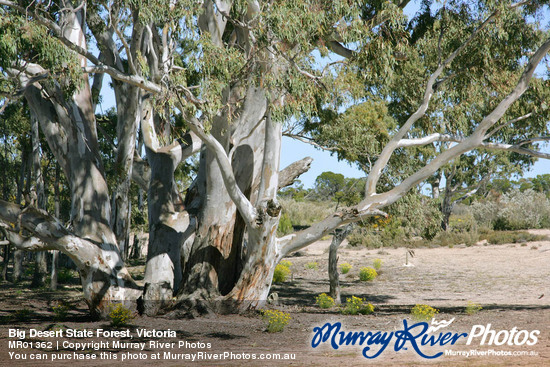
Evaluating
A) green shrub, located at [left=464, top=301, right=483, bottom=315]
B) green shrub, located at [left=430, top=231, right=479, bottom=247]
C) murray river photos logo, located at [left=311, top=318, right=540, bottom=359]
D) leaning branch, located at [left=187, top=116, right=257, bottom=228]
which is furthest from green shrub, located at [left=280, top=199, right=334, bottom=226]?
murray river photos logo, located at [left=311, top=318, right=540, bottom=359]

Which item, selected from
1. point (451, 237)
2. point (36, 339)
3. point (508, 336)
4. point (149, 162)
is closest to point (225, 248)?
point (149, 162)

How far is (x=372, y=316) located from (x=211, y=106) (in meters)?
4.83

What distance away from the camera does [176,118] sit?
1522cm

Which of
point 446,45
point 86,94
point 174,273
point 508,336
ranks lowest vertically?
point 508,336

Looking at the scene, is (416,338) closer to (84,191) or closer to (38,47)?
(84,191)

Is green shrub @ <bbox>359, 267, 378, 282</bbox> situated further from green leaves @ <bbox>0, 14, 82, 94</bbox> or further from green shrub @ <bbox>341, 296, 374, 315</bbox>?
green leaves @ <bbox>0, 14, 82, 94</bbox>

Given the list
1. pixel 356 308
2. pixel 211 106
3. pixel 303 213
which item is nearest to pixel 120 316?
pixel 211 106

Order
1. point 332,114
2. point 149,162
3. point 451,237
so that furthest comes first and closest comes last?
point 451,237 < point 332,114 < point 149,162

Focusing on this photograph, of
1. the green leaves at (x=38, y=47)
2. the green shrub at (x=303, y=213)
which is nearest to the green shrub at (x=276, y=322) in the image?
the green leaves at (x=38, y=47)

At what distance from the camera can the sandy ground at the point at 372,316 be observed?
22.0ft

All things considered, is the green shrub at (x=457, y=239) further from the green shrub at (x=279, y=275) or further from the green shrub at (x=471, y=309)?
the green shrub at (x=471, y=309)

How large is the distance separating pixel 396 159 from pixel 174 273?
19.5 ft

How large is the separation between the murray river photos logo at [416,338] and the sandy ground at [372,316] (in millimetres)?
Answer: 126

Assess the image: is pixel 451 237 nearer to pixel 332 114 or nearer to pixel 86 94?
pixel 332 114
